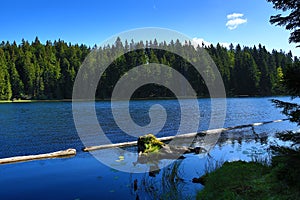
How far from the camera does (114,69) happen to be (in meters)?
114

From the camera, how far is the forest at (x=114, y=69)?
105 meters

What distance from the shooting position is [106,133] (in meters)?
27.6

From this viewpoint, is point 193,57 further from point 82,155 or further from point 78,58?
point 82,155

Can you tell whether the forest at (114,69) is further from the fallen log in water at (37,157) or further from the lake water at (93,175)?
the fallen log in water at (37,157)

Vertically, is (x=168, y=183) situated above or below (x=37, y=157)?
below

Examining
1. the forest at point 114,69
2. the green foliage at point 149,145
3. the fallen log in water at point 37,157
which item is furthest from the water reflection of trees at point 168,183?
the forest at point 114,69

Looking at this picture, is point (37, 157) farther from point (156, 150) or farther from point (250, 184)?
point (250, 184)

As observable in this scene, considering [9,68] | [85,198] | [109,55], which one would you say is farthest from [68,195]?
[109,55]

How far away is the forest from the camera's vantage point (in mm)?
104562

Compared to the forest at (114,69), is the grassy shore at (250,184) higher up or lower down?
lower down

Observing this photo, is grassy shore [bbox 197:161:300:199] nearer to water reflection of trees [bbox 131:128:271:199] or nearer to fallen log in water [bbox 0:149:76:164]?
water reflection of trees [bbox 131:128:271:199]

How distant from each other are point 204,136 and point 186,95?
84.4 m

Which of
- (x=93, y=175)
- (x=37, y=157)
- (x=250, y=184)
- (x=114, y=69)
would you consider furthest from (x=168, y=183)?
(x=114, y=69)

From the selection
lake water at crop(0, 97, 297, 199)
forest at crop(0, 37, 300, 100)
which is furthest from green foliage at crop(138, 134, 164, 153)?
forest at crop(0, 37, 300, 100)
